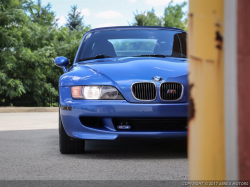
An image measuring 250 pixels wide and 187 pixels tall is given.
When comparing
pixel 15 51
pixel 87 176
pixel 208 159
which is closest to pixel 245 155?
pixel 208 159

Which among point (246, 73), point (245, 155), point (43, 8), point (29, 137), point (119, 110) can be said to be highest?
point (43, 8)

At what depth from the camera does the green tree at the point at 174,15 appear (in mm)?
46009

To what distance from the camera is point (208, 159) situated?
4.53 ft

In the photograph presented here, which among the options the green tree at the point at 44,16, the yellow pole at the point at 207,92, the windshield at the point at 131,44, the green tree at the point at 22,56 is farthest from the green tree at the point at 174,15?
the yellow pole at the point at 207,92

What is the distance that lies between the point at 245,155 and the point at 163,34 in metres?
4.80

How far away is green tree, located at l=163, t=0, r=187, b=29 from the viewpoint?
151 ft

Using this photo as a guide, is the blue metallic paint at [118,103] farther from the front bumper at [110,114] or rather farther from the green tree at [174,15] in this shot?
the green tree at [174,15]

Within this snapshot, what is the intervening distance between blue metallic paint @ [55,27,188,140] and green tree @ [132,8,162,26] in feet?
154

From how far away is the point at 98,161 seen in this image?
446cm

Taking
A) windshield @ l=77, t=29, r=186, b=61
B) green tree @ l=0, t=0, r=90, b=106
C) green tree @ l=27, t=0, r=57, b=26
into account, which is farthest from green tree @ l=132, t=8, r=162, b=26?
windshield @ l=77, t=29, r=186, b=61

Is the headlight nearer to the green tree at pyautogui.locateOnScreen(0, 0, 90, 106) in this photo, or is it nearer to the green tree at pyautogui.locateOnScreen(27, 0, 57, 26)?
the green tree at pyautogui.locateOnScreen(0, 0, 90, 106)

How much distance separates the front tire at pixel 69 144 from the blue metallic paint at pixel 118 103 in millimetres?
195

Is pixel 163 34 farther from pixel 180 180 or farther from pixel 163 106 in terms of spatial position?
pixel 180 180

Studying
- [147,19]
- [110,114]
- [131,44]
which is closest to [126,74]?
[110,114]
